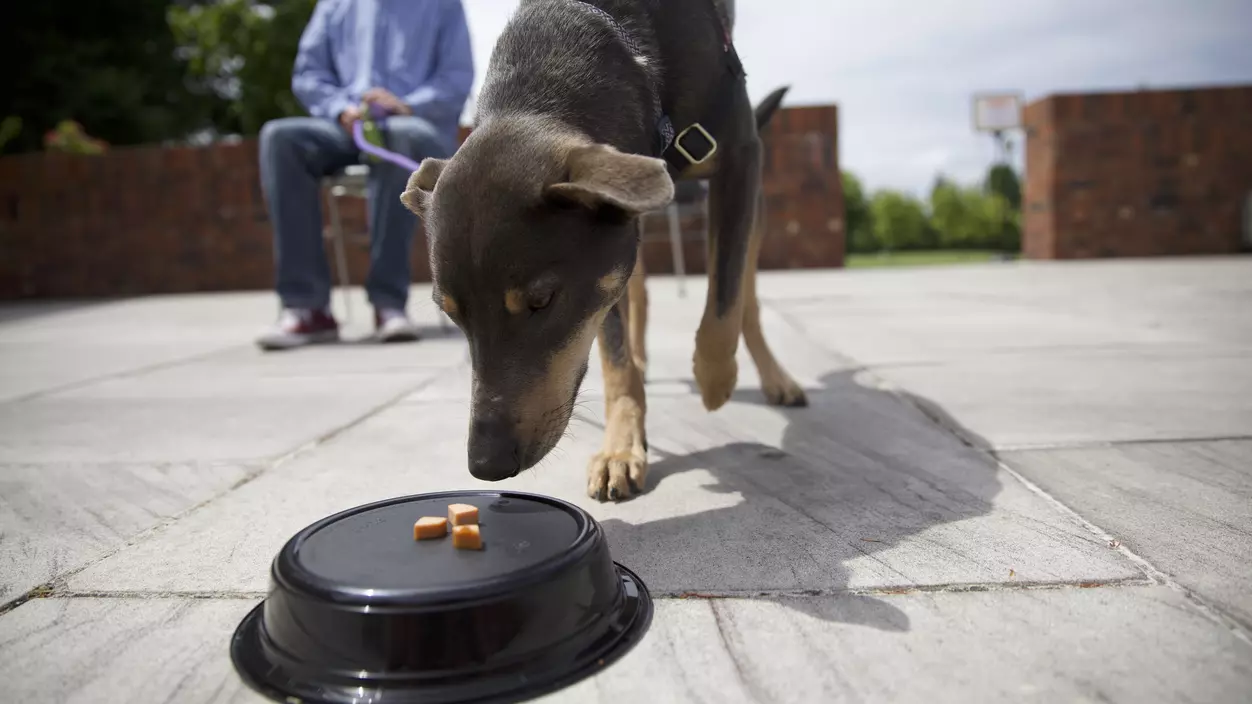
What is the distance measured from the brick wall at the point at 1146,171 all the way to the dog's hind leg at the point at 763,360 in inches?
414

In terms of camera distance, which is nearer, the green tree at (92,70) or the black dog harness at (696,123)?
the black dog harness at (696,123)

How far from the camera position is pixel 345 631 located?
1101 millimetres

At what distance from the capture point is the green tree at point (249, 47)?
79.5ft

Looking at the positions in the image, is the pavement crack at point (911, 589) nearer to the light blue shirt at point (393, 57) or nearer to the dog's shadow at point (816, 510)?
the dog's shadow at point (816, 510)

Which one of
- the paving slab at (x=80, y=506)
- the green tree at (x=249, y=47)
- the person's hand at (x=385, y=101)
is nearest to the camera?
the paving slab at (x=80, y=506)

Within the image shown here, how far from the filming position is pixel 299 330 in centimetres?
516

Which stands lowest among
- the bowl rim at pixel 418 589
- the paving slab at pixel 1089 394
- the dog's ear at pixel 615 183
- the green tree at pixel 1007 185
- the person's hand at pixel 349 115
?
the paving slab at pixel 1089 394

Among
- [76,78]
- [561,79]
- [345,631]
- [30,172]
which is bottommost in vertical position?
[345,631]

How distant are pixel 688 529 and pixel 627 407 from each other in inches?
23.2

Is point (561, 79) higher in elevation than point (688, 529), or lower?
higher

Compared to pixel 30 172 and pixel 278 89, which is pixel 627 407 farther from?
pixel 278 89

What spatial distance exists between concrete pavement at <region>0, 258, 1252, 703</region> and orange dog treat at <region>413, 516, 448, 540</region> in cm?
32

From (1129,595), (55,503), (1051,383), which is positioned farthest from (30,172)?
(1129,595)

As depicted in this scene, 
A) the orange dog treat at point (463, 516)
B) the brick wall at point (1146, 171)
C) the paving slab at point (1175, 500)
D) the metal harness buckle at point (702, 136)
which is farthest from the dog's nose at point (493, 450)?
the brick wall at point (1146, 171)
